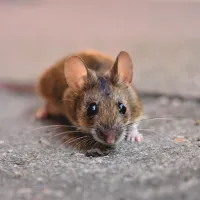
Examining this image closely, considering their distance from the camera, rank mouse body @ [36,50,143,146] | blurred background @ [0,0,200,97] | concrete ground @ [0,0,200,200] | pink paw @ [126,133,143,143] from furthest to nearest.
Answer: blurred background @ [0,0,200,97] → pink paw @ [126,133,143,143] → mouse body @ [36,50,143,146] → concrete ground @ [0,0,200,200]

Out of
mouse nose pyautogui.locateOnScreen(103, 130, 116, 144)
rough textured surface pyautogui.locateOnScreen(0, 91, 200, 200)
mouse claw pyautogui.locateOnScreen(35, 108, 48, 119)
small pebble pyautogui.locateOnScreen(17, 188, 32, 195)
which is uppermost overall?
mouse nose pyautogui.locateOnScreen(103, 130, 116, 144)

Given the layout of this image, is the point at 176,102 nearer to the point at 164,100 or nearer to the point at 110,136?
the point at 164,100

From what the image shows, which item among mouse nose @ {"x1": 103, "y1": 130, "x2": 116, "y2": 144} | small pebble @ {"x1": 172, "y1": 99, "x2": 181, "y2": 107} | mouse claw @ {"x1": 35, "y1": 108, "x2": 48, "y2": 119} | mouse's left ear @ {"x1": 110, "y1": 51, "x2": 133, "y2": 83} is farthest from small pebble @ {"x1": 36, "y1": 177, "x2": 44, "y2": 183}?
small pebble @ {"x1": 172, "y1": 99, "x2": 181, "y2": 107}

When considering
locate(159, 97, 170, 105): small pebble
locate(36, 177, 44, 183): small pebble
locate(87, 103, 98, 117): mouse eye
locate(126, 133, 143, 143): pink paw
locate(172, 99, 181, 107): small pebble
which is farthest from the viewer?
locate(159, 97, 170, 105): small pebble

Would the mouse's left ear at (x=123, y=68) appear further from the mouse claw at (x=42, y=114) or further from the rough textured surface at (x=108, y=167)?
the mouse claw at (x=42, y=114)

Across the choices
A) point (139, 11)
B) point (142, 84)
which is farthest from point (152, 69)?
point (139, 11)

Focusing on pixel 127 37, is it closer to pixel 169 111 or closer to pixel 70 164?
pixel 169 111

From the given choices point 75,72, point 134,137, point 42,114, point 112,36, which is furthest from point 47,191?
point 112,36

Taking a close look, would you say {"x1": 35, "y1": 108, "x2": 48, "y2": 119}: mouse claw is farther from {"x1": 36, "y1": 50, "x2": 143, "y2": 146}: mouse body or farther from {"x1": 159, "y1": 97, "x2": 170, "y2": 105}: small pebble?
{"x1": 159, "y1": 97, "x2": 170, "y2": 105}: small pebble
